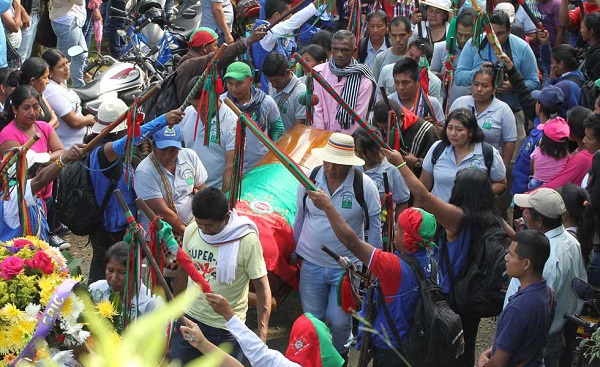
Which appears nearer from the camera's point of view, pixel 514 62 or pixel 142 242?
pixel 142 242

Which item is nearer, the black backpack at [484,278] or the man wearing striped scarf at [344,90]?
the black backpack at [484,278]

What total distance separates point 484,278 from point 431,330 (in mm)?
840

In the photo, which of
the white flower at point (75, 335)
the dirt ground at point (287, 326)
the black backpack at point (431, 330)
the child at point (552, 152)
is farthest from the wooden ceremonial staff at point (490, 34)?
the white flower at point (75, 335)

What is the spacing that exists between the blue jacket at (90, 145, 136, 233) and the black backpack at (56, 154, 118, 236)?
0.03 meters

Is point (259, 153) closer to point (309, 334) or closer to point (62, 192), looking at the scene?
point (62, 192)

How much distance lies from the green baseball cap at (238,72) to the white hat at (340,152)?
5.23 ft

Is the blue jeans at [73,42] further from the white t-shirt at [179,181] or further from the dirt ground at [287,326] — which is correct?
the white t-shirt at [179,181]

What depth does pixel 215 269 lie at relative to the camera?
218 inches

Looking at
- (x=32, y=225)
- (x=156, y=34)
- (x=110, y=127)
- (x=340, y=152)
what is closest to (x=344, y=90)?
(x=340, y=152)

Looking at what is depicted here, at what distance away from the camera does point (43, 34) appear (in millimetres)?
11852

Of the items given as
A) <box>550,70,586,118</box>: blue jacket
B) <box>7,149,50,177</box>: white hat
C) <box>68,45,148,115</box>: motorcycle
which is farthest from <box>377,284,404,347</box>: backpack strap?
<box>68,45,148,115</box>: motorcycle

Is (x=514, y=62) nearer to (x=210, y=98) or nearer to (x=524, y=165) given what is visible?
(x=524, y=165)

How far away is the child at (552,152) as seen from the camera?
7.26 m

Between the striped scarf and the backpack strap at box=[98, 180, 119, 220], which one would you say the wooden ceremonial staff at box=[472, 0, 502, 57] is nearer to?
the striped scarf
